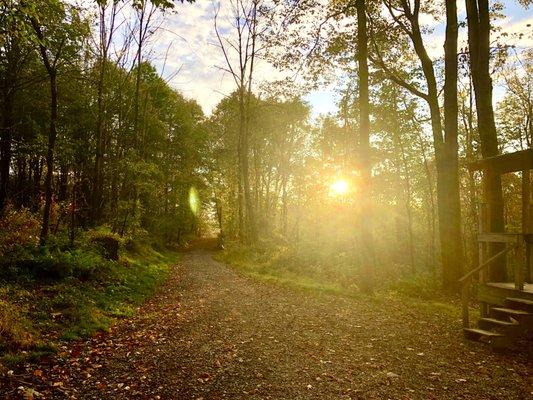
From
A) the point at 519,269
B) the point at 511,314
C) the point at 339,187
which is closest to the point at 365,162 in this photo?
the point at 519,269

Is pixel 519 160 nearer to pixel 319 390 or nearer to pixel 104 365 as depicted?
pixel 319 390

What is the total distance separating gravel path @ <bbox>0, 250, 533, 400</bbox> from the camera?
221 inches

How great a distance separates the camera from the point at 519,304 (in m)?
8.27

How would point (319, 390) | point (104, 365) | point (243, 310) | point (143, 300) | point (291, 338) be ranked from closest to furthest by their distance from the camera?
point (319, 390) → point (104, 365) → point (291, 338) → point (243, 310) → point (143, 300)

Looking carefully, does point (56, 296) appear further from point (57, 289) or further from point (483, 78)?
point (483, 78)

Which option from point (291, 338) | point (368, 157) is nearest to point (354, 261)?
point (368, 157)

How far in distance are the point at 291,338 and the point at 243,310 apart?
2948 millimetres

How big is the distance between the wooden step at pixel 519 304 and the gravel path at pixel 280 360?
106cm

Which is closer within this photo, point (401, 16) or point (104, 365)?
point (104, 365)

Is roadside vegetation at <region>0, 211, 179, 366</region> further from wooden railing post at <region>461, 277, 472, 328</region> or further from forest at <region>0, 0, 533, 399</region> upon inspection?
wooden railing post at <region>461, 277, 472, 328</region>

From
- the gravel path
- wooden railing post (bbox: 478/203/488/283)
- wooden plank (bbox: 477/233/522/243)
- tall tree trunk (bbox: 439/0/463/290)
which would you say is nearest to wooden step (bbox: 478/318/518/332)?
the gravel path

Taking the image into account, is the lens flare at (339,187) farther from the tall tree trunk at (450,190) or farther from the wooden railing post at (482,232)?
the wooden railing post at (482,232)

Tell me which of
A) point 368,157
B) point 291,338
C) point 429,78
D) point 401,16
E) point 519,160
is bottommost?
point 291,338

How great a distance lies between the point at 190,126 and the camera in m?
39.6
